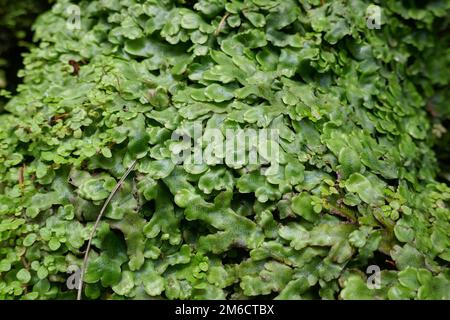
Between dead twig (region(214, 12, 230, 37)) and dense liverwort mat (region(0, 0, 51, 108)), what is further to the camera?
dense liverwort mat (region(0, 0, 51, 108))

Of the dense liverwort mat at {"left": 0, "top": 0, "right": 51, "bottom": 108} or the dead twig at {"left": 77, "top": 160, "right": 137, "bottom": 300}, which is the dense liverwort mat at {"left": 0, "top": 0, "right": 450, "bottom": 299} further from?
the dense liverwort mat at {"left": 0, "top": 0, "right": 51, "bottom": 108}

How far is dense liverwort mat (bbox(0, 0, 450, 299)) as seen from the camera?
2.05 m

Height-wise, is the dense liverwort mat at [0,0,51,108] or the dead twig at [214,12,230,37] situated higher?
the dead twig at [214,12,230,37]

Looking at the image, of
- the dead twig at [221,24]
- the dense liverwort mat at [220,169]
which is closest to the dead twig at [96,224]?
the dense liverwort mat at [220,169]

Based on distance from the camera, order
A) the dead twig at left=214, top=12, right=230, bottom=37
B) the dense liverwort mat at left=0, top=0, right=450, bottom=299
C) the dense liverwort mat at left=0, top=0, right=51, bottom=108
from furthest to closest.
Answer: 1. the dense liverwort mat at left=0, top=0, right=51, bottom=108
2. the dead twig at left=214, top=12, right=230, bottom=37
3. the dense liverwort mat at left=0, top=0, right=450, bottom=299

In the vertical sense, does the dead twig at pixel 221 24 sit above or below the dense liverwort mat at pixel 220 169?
above

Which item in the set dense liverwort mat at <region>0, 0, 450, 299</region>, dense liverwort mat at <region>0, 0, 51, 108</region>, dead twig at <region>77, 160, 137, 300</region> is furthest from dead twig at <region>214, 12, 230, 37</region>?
dense liverwort mat at <region>0, 0, 51, 108</region>

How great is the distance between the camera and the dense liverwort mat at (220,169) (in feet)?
6.73

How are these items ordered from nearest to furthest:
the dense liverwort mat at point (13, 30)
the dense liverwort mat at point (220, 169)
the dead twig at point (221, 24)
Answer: the dense liverwort mat at point (220, 169), the dead twig at point (221, 24), the dense liverwort mat at point (13, 30)

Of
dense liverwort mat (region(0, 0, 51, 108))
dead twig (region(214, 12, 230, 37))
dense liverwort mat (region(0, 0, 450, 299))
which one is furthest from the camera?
dense liverwort mat (region(0, 0, 51, 108))

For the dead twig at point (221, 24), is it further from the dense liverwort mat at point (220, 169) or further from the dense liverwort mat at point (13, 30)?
the dense liverwort mat at point (13, 30)

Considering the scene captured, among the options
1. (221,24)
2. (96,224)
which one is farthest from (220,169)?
(221,24)

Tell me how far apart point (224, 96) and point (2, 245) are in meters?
1.28

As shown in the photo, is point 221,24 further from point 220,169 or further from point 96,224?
point 96,224
